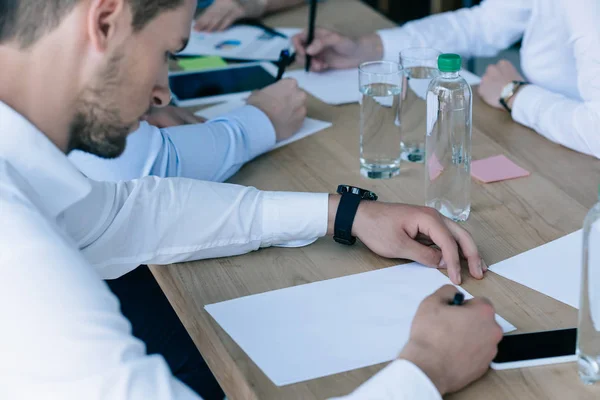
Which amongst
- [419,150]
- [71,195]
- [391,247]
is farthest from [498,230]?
[71,195]

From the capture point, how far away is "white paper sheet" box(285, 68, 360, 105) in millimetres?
1806

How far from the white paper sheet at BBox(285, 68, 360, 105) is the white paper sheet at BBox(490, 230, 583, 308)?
Answer: 72 centimetres

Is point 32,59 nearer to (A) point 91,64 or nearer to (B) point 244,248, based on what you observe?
(A) point 91,64

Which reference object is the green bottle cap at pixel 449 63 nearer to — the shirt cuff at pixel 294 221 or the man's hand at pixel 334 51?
the shirt cuff at pixel 294 221

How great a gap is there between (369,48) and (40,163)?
1270 millimetres

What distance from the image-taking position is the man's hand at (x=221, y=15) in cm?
231

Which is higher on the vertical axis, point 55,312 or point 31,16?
point 31,16

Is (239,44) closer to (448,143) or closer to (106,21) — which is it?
(448,143)

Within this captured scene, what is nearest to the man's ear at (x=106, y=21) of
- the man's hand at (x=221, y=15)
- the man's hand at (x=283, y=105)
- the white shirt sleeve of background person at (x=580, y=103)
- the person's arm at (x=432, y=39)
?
the man's hand at (x=283, y=105)

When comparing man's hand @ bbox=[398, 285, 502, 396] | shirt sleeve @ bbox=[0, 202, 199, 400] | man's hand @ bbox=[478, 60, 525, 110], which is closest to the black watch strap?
man's hand @ bbox=[398, 285, 502, 396]

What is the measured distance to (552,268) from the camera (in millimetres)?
1126

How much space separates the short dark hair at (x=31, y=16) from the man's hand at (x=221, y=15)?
1.43 metres

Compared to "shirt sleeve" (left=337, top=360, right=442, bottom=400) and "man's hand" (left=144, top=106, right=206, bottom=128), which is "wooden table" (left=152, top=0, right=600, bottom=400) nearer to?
"shirt sleeve" (left=337, top=360, right=442, bottom=400)

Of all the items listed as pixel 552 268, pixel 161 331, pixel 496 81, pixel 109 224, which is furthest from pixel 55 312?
pixel 496 81
